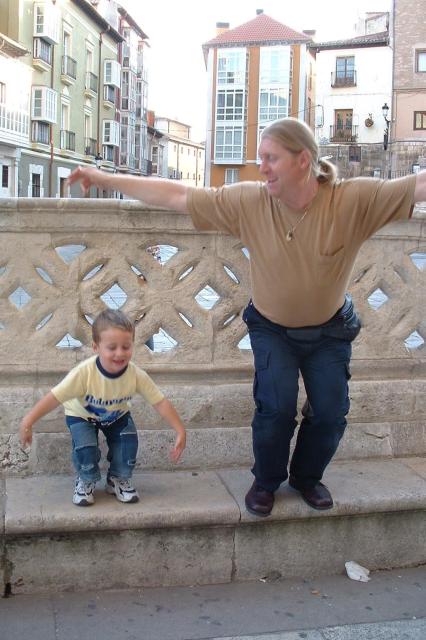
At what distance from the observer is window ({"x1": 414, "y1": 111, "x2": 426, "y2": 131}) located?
176ft

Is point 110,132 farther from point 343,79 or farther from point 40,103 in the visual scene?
point 343,79

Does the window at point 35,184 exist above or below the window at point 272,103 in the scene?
below

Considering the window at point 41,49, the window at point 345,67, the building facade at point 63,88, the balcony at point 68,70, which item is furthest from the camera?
the window at point 345,67

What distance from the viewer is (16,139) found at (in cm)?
4147

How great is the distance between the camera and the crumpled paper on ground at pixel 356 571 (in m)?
3.31

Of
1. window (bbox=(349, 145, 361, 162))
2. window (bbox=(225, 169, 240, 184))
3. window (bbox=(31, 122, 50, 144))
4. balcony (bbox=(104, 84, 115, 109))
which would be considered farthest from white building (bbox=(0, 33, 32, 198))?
window (bbox=(225, 169, 240, 184))

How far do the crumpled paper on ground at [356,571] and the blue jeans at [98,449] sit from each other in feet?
3.40

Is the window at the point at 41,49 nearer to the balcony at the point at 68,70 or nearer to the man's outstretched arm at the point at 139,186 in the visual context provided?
the balcony at the point at 68,70

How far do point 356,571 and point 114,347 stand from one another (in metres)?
1.43

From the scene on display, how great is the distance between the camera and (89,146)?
53.5 m

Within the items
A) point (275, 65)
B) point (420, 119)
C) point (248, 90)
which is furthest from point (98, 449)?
point (275, 65)

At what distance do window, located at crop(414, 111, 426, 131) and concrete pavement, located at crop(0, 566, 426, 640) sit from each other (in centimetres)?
5423

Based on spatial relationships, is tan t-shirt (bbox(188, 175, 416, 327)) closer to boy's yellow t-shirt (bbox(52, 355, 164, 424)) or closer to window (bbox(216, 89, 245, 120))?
boy's yellow t-shirt (bbox(52, 355, 164, 424))

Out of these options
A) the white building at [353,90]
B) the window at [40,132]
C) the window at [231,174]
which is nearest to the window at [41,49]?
the window at [40,132]
